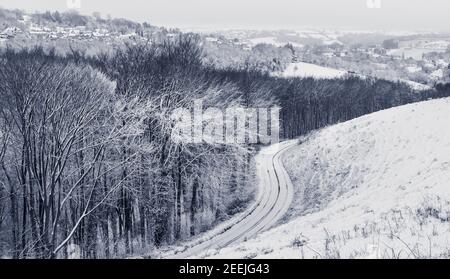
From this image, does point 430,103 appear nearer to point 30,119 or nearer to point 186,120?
point 186,120


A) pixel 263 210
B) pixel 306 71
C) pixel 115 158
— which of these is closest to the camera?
pixel 115 158

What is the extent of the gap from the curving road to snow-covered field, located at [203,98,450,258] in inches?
54.5

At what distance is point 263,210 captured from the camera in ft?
118

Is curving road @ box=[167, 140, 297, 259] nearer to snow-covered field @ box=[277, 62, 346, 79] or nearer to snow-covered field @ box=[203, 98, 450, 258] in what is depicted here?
snow-covered field @ box=[203, 98, 450, 258]

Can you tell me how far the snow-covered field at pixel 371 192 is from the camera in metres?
9.59

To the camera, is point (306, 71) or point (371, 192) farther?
point (306, 71)

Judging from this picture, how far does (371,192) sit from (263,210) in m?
12.8

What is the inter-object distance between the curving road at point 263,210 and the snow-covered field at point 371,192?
4.54 ft

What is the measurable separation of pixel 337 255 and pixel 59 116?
59.1 feet

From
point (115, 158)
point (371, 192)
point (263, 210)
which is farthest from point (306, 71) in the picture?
point (371, 192)

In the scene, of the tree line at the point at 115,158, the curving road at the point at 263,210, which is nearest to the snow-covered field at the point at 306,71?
the curving road at the point at 263,210

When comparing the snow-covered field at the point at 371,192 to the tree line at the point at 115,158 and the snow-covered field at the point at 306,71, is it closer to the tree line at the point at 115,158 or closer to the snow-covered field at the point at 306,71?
the tree line at the point at 115,158

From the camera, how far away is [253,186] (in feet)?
143

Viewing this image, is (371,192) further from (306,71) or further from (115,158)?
(306,71)
